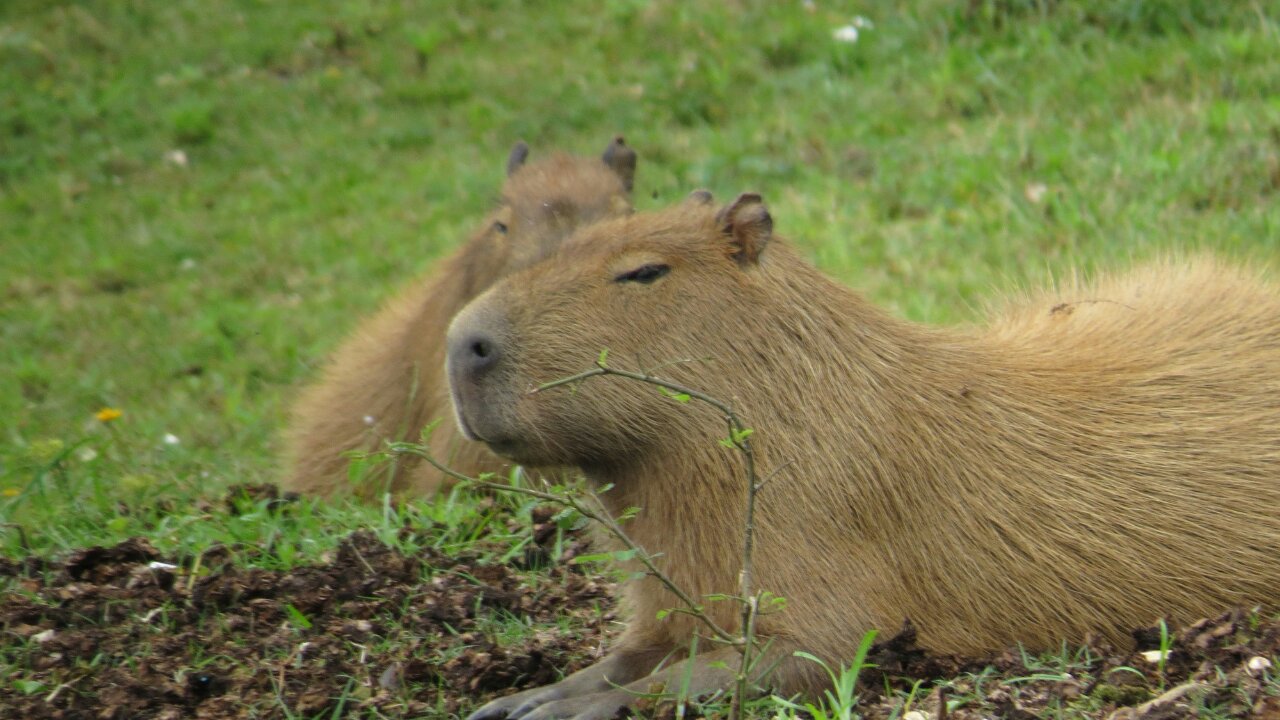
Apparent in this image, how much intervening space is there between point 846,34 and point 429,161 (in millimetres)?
2494

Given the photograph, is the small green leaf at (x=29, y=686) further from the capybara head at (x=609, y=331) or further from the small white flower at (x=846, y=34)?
the small white flower at (x=846, y=34)

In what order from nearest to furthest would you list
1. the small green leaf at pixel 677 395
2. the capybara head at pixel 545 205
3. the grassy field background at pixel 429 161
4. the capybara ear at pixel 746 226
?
the small green leaf at pixel 677 395
the capybara ear at pixel 746 226
the capybara head at pixel 545 205
the grassy field background at pixel 429 161

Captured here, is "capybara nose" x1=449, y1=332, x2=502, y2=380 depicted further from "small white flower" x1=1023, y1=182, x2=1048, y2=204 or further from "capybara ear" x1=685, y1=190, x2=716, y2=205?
"small white flower" x1=1023, y1=182, x2=1048, y2=204

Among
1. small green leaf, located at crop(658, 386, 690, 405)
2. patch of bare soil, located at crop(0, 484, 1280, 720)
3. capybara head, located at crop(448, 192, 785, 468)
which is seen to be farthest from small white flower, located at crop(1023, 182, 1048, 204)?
small green leaf, located at crop(658, 386, 690, 405)

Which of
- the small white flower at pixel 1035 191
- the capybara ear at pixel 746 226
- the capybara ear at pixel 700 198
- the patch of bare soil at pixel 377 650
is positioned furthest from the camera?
the small white flower at pixel 1035 191

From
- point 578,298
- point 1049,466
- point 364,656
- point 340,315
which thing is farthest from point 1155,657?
point 340,315

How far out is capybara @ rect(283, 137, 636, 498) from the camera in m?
4.66

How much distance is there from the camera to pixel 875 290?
5.60 metres

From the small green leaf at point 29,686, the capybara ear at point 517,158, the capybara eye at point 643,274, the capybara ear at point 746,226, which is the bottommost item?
the small green leaf at point 29,686

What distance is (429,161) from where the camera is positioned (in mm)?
8742

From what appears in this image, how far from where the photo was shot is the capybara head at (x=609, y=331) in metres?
2.60

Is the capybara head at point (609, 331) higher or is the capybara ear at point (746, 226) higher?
the capybara ear at point (746, 226)

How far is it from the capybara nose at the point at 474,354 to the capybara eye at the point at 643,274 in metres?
0.29

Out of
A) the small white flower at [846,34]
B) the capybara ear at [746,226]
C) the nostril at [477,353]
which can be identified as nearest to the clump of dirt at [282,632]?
the nostril at [477,353]
